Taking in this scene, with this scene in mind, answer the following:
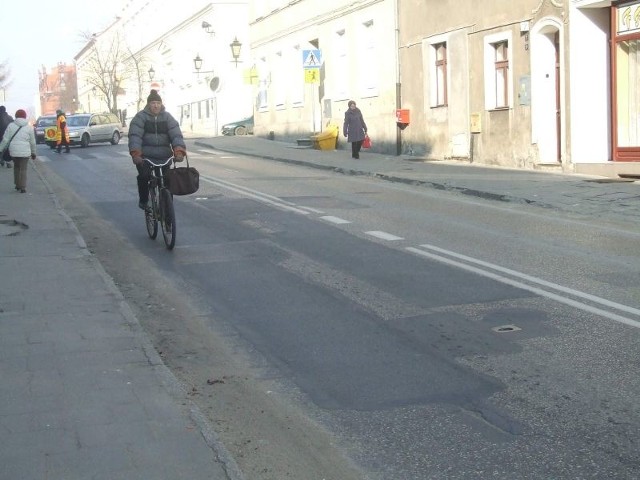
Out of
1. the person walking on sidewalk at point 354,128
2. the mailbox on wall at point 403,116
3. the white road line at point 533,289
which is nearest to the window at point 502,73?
the mailbox on wall at point 403,116

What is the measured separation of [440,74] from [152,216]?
16559mm

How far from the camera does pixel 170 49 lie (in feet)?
241

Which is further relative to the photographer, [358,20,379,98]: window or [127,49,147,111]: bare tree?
[127,49,147,111]: bare tree

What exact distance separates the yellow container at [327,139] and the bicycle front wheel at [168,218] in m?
22.3

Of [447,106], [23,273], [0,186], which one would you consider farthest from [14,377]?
[447,106]

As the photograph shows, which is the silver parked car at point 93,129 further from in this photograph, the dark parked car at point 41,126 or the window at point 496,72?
the window at point 496,72

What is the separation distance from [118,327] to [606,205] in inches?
413

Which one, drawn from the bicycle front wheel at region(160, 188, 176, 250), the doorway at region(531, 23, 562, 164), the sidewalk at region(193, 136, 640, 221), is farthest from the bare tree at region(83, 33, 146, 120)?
the bicycle front wheel at region(160, 188, 176, 250)

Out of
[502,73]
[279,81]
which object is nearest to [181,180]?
[502,73]

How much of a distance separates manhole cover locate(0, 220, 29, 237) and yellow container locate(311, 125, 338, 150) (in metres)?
20.4

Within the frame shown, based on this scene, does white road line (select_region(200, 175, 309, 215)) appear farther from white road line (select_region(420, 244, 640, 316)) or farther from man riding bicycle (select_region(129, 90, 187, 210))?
white road line (select_region(420, 244, 640, 316))

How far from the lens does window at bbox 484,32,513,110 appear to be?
2416 centimetres

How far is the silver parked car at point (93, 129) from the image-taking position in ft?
139

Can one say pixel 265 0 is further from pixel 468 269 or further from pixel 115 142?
pixel 468 269
